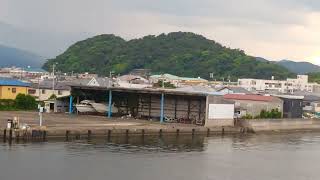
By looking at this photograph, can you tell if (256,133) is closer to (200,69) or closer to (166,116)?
(166,116)

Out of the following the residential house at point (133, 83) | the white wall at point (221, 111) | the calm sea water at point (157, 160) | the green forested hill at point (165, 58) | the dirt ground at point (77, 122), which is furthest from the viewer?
the green forested hill at point (165, 58)

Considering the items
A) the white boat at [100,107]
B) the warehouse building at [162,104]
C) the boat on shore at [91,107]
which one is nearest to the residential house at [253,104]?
the warehouse building at [162,104]

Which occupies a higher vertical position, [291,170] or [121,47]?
[121,47]

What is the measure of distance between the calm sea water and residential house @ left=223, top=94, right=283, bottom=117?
724 centimetres

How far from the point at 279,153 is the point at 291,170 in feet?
14.2

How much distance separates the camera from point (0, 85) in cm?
3588

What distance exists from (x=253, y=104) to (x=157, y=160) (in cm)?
1617

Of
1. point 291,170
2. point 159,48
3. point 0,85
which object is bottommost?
point 291,170

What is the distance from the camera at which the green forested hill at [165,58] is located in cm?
9719

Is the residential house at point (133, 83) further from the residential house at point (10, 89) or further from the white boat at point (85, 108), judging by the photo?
the white boat at point (85, 108)

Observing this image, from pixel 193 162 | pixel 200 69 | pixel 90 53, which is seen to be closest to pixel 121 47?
pixel 90 53

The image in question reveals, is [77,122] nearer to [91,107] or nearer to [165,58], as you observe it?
[91,107]

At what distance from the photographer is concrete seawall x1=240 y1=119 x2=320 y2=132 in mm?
34219

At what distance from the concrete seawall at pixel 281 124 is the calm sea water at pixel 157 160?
205 inches
